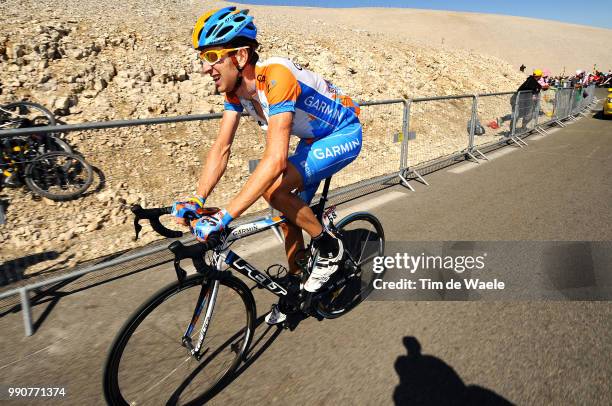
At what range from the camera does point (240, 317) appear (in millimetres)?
2424

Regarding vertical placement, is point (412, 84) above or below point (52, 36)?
below

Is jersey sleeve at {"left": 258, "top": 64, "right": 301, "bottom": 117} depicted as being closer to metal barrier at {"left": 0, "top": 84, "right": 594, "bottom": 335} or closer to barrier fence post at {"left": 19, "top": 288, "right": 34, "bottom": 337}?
metal barrier at {"left": 0, "top": 84, "right": 594, "bottom": 335}

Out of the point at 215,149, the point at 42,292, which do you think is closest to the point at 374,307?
the point at 215,149

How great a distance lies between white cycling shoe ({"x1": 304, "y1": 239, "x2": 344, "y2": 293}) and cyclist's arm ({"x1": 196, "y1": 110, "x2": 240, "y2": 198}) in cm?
94

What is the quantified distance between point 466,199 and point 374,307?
367cm

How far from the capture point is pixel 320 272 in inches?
104

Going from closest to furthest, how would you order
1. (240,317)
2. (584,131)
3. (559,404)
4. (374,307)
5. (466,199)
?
(559,404)
(240,317)
(374,307)
(466,199)
(584,131)

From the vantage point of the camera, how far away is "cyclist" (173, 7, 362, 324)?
202 centimetres

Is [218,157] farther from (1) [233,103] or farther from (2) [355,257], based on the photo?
(2) [355,257]

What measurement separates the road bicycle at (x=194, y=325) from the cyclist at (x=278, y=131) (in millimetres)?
153

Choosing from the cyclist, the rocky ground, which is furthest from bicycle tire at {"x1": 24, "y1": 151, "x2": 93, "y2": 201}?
the cyclist

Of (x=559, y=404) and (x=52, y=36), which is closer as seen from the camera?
(x=559, y=404)

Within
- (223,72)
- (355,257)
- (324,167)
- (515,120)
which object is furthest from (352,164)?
(223,72)

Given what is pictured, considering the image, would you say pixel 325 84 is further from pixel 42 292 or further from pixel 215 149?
pixel 42 292
